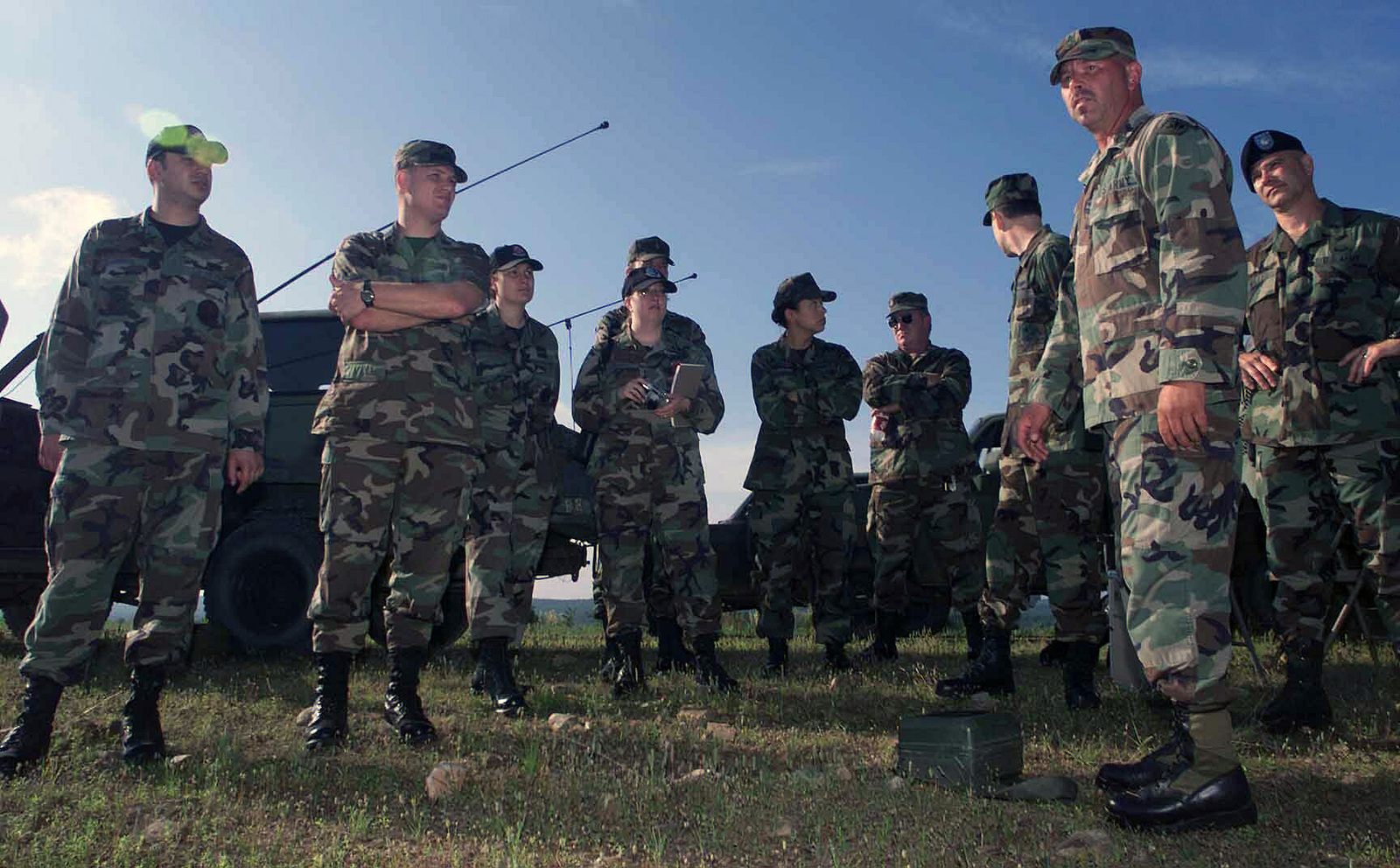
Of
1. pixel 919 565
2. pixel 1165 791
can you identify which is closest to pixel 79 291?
pixel 1165 791

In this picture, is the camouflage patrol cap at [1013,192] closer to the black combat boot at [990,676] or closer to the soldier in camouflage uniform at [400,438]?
the black combat boot at [990,676]

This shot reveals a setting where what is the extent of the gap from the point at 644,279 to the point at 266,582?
9.99 feet

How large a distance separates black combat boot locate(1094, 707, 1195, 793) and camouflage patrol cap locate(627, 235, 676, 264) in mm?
3562

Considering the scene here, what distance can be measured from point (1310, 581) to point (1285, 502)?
0.32 m

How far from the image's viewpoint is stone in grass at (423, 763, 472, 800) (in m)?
2.92

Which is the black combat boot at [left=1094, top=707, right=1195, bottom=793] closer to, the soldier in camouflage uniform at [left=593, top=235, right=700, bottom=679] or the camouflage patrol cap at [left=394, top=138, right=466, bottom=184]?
the soldier in camouflage uniform at [left=593, top=235, right=700, bottom=679]

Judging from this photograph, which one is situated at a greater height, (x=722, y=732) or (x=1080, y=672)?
(x=1080, y=672)

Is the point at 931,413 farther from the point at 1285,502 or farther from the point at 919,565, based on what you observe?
the point at 1285,502

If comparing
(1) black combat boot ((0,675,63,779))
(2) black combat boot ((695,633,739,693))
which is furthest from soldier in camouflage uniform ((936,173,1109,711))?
(1) black combat boot ((0,675,63,779))

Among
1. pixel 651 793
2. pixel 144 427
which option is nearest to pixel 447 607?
pixel 144 427

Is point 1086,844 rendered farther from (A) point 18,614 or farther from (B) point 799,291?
(A) point 18,614

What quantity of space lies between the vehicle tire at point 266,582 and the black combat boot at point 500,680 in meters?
1.85

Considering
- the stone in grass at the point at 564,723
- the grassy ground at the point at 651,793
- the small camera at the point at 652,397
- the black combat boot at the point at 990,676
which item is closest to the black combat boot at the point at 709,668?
the grassy ground at the point at 651,793

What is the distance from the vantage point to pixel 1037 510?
427 cm
